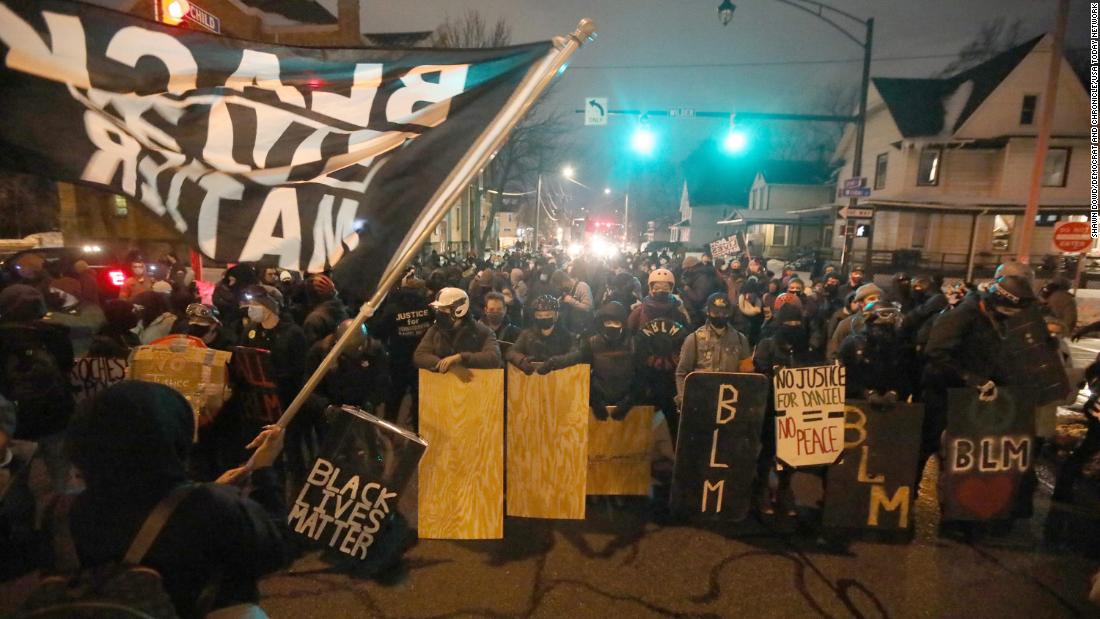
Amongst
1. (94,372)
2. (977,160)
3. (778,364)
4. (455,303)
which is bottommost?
(94,372)

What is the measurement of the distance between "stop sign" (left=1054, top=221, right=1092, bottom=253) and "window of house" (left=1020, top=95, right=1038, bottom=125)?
23001mm

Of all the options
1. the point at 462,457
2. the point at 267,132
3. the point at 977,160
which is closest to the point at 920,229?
the point at 977,160

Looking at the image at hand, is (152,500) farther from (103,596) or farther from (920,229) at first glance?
(920,229)

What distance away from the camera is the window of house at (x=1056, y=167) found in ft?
87.6

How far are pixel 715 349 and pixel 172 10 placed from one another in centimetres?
576

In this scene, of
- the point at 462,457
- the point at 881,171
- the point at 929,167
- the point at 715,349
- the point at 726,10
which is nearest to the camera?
the point at 462,457

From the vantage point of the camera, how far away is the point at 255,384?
14.1 ft

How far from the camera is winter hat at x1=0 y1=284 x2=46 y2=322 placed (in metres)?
4.02

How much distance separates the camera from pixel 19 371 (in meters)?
3.95

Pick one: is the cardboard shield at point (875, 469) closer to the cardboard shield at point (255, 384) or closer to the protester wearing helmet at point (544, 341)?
the protester wearing helmet at point (544, 341)

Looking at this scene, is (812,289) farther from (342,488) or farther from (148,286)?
(148,286)

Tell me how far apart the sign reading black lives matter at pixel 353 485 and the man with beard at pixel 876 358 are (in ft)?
11.6

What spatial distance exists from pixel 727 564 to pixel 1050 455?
4.46m

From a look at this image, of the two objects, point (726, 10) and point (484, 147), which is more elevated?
point (726, 10)
